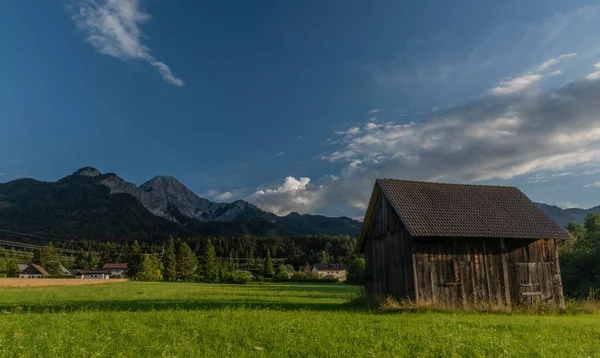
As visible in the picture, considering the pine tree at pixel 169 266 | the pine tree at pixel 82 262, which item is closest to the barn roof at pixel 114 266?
the pine tree at pixel 82 262

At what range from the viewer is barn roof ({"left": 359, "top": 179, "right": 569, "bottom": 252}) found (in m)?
25.2

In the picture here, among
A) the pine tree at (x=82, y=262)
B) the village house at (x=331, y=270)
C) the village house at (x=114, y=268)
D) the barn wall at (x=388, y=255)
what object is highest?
the barn wall at (x=388, y=255)

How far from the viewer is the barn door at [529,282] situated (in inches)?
1022

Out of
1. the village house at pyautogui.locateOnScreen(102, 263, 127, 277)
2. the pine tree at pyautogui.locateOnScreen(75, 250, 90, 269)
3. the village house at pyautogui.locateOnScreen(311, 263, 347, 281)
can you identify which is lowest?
the village house at pyautogui.locateOnScreen(311, 263, 347, 281)

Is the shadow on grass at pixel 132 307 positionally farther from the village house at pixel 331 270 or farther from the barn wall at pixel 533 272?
the village house at pixel 331 270

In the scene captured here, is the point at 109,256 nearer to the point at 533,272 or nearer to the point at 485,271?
the point at 485,271

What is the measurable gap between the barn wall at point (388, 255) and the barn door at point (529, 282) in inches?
313

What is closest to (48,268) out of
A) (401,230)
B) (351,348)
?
(401,230)

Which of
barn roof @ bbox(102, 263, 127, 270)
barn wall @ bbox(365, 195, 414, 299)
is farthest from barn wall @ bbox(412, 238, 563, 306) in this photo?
barn roof @ bbox(102, 263, 127, 270)

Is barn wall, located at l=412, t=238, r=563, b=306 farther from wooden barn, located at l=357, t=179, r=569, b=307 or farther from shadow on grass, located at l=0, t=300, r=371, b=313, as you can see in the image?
shadow on grass, located at l=0, t=300, r=371, b=313

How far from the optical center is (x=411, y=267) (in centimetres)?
2434

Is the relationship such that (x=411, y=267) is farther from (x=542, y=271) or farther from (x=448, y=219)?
(x=542, y=271)

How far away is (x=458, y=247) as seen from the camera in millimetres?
25438

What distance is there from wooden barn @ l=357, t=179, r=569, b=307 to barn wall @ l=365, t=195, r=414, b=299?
0.06 m
